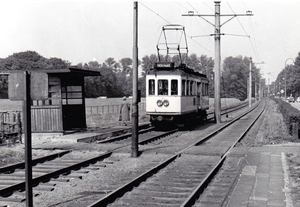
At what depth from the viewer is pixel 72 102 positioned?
1911cm

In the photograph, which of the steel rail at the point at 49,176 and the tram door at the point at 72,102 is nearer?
the steel rail at the point at 49,176

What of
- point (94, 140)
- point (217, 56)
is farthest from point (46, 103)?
point (217, 56)

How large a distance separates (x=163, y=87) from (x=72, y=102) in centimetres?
456

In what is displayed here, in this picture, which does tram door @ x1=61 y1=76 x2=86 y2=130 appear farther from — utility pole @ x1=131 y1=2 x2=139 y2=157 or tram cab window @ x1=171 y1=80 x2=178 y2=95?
utility pole @ x1=131 y1=2 x2=139 y2=157

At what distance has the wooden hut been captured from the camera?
17203mm

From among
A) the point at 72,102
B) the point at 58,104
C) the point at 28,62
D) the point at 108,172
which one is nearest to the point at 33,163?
the point at 108,172

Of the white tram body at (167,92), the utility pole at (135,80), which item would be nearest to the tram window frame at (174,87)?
the white tram body at (167,92)

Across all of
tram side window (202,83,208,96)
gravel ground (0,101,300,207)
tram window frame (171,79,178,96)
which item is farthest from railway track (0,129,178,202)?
tram side window (202,83,208,96)

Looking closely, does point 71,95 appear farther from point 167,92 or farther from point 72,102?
point 167,92

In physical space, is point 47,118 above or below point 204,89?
below

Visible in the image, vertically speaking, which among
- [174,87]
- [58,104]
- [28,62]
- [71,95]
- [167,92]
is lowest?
[58,104]

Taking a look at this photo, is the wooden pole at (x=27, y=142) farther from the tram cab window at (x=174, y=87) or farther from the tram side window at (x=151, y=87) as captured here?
the tram side window at (x=151, y=87)

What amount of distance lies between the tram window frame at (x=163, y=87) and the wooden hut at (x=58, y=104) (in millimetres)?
3338

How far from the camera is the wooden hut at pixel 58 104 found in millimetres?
17203
